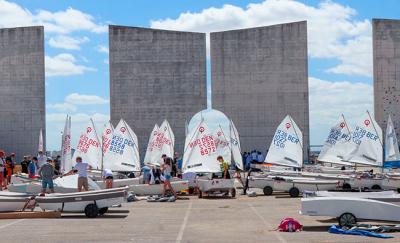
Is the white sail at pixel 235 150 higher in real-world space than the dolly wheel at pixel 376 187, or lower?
higher

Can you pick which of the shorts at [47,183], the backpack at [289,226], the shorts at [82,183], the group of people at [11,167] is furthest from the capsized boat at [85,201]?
the group of people at [11,167]

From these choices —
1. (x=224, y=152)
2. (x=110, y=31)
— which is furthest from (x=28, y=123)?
(x=224, y=152)

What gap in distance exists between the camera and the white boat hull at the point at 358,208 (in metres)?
14.6

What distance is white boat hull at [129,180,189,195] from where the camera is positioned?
2394 centimetres

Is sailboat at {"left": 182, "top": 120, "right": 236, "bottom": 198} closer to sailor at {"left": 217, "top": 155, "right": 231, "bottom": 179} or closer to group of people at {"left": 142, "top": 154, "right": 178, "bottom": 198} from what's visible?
sailor at {"left": 217, "top": 155, "right": 231, "bottom": 179}

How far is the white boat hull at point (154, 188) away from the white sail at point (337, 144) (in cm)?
814

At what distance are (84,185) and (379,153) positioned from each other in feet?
41.8

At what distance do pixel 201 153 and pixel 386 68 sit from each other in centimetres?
1871

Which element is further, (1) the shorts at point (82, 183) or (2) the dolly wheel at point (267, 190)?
(2) the dolly wheel at point (267, 190)

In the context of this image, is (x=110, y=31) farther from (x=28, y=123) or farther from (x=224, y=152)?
(x=224, y=152)

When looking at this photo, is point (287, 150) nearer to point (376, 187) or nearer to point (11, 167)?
point (376, 187)

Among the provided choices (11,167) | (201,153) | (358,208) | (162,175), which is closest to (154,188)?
(162,175)

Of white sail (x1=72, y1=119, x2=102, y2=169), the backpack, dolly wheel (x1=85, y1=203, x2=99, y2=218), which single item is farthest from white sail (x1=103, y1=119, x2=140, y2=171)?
the backpack

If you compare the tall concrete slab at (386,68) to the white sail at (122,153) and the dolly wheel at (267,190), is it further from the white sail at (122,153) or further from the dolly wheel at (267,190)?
the dolly wheel at (267,190)
